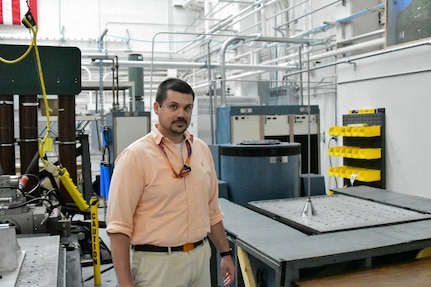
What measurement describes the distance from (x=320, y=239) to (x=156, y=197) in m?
0.62

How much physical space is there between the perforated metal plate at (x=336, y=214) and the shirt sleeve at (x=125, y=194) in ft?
2.33

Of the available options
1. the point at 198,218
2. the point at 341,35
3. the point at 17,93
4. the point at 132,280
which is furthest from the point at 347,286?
the point at 341,35

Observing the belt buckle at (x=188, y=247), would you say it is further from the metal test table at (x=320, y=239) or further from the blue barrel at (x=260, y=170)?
the blue barrel at (x=260, y=170)

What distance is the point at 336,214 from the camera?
181 centimetres

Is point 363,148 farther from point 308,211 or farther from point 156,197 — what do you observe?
point 156,197

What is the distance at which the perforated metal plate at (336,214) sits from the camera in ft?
5.33

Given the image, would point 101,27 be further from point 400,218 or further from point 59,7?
point 400,218

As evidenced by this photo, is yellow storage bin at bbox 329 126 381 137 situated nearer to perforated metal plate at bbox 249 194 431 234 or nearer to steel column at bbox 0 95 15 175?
perforated metal plate at bbox 249 194 431 234

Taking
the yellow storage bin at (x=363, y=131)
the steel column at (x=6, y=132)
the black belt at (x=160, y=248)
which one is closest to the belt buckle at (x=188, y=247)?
the black belt at (x=160, y=248)

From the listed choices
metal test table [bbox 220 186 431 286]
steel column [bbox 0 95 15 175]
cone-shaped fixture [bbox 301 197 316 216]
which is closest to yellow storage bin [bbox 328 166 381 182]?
metal test table [bbox 220 186 431 286]

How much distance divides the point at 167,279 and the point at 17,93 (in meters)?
1.67

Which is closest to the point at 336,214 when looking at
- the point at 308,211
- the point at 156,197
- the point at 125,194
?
the point at 308,211

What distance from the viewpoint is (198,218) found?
4.64 feet

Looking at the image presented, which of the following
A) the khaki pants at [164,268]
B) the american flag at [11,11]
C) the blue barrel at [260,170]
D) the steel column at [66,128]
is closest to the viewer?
the khaki pants at [164,268]
